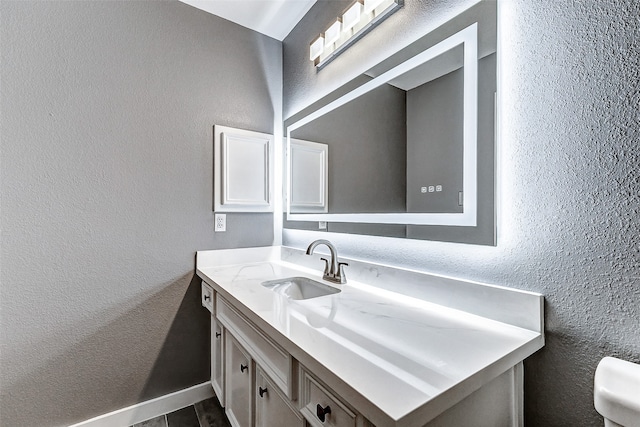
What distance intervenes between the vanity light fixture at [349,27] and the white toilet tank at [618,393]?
1.38 metres

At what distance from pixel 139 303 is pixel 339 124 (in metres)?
1.49

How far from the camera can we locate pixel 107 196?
62.7 inches

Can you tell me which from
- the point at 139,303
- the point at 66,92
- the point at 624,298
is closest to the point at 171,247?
the point at 139,303

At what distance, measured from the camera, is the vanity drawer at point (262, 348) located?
0.84m

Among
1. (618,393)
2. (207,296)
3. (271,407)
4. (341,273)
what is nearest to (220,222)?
(207,296)

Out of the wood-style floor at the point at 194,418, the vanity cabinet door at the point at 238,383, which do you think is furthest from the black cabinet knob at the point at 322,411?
the wood-style floor at the point at 194,418

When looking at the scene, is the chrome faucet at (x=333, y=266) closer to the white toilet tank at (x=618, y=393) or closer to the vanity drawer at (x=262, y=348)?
the vanity drawer at (x=262, y=348)

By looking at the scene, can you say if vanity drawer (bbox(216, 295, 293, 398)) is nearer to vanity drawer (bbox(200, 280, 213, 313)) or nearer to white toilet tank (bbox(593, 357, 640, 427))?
vanity drawer (bbox(200, 280, 213, 313))

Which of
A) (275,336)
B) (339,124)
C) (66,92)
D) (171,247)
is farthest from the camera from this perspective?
(171,247)

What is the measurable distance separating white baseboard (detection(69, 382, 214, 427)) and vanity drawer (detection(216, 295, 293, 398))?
0.77 meters

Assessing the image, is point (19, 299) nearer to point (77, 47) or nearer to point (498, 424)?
point (77, 47)

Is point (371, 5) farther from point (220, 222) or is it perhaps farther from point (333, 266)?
point (220, 222)

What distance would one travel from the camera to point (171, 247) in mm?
1767

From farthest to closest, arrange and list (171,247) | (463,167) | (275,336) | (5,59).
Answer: (171,247)
(5,59)
(463,167)
(275,336)
